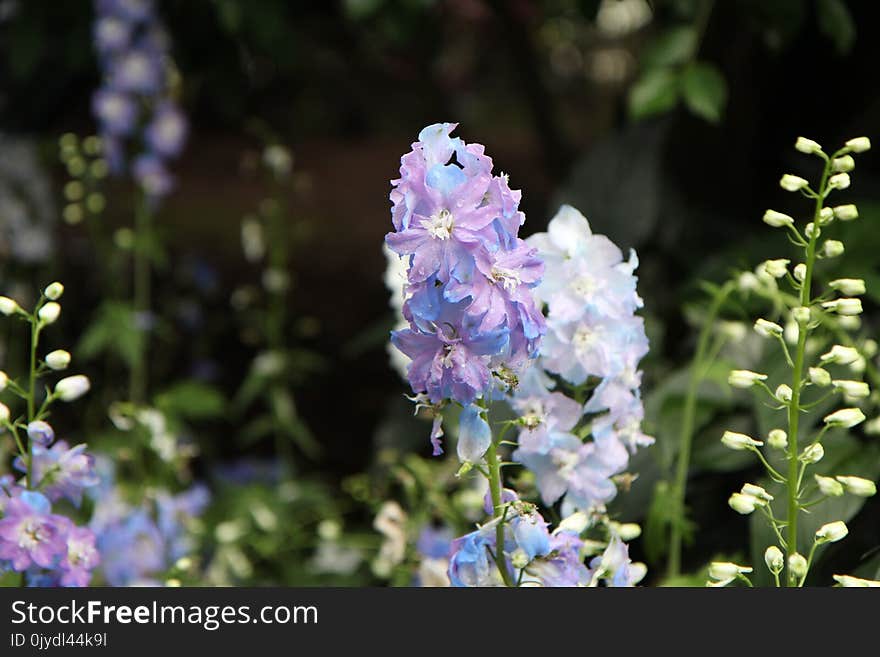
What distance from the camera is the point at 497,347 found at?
0.86m

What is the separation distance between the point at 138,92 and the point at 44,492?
1464 mm

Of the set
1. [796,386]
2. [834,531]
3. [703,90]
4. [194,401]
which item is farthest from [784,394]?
[194,401]

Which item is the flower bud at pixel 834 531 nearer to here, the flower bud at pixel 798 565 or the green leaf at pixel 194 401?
the flower bud at pixel 798 565

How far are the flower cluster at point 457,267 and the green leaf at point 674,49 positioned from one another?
3.41 ft

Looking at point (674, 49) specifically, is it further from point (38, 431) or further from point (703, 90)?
point (38, 431)

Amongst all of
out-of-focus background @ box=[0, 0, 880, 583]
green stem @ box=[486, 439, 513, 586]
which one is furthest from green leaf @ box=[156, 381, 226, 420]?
green stem @ box=[486, 439, 513, 586]

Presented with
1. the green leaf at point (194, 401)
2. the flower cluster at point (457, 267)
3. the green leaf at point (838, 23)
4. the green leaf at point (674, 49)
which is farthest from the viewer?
the green leaf at point (194, 401)

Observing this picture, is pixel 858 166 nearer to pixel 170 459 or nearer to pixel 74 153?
pixel 170 459

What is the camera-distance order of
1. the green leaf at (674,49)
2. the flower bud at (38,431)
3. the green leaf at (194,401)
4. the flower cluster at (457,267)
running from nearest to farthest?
the flower cluster at (457,267) → the flower bud at (38,431) → the green leaf at (674,49) → the green leaf at (194,401)

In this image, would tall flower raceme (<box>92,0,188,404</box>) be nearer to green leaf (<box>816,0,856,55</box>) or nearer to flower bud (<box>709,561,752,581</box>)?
green leaf (<box>816,0,856,55</box>)

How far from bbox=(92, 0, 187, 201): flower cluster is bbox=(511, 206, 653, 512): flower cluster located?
1.50m

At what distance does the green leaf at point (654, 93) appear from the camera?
5.78 feet

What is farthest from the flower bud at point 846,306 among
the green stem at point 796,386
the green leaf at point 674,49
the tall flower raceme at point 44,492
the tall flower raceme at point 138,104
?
the tall flower raceme at point 138,104

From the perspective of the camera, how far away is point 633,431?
1.11m
